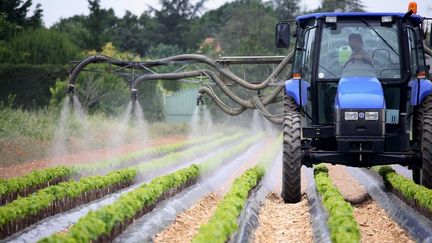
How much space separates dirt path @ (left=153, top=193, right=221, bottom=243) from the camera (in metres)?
9.20

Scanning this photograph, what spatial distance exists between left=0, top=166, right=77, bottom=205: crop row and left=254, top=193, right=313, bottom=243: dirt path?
411cm

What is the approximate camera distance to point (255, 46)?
163 ft

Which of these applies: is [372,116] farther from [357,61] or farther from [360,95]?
[357,61]

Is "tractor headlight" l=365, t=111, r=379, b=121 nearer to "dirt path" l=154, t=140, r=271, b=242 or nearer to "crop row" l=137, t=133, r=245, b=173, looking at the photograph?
"dirt path" l=154, t=140, r=271, b=242

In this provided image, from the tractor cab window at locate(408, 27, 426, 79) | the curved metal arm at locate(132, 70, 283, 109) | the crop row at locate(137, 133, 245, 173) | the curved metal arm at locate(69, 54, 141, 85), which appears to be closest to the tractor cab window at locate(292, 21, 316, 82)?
the tractor cab window at locate(408, 27, 426, 79)

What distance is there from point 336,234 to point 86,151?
20.0 meters

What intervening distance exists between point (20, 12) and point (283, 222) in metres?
33.9

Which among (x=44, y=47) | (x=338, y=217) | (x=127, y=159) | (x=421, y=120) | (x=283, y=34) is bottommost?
(x=127, y=159)

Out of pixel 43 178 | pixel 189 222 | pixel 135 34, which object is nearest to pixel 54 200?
pixel 189 222

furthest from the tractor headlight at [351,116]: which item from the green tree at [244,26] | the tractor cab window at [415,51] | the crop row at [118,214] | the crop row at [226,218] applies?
the green tree at [244,26]

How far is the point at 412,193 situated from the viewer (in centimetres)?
1091

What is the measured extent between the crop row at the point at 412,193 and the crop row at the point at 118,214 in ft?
12.3

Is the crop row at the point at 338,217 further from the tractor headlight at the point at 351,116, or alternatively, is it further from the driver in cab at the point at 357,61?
the driver in cab at the point at 357,61

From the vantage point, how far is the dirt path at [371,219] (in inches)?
369
